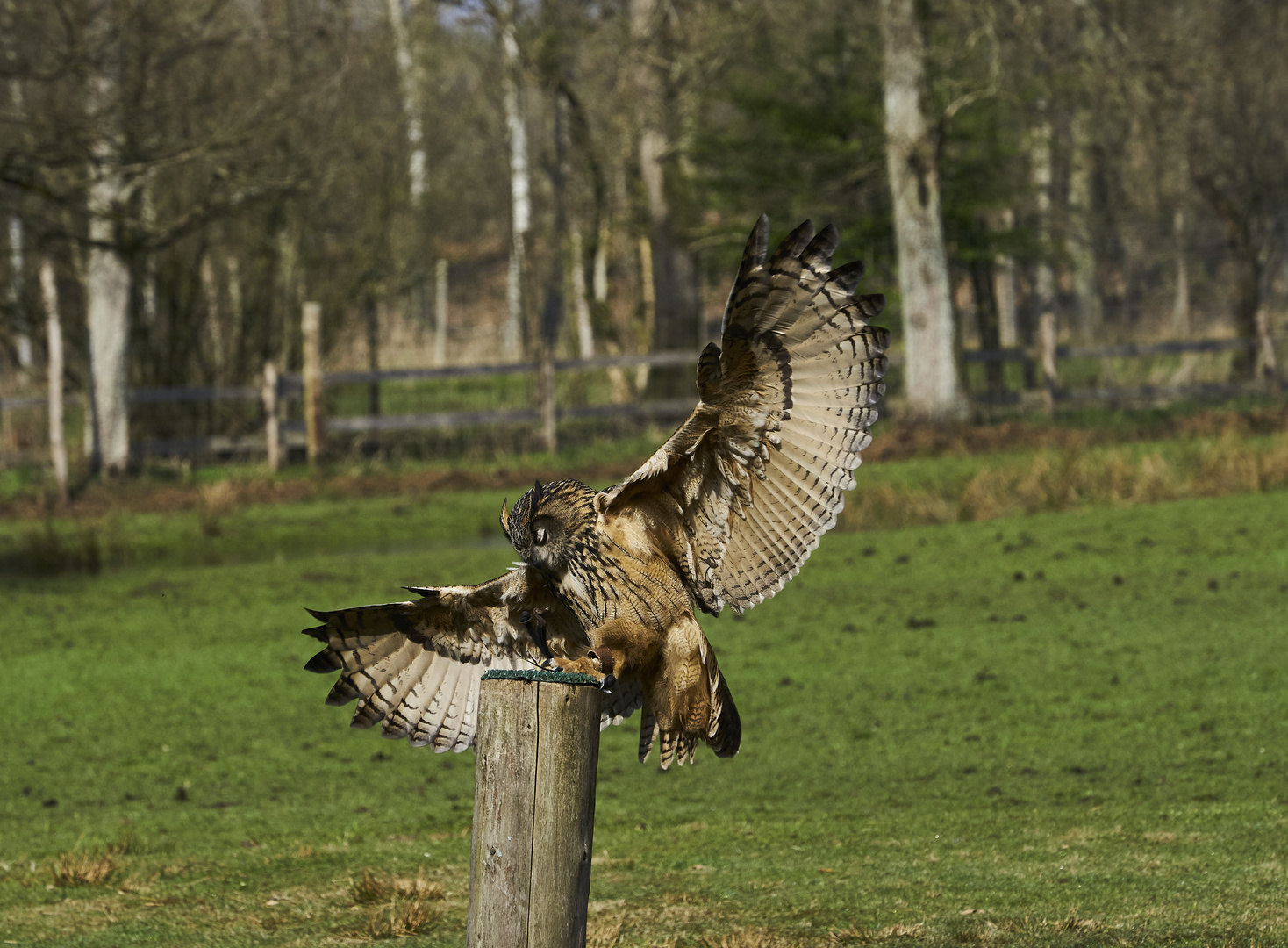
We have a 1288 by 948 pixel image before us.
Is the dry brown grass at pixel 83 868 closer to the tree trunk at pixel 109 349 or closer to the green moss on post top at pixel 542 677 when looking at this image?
the green moss on post top at pixel 542 677

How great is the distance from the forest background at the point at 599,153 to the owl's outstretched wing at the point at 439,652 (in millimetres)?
10472

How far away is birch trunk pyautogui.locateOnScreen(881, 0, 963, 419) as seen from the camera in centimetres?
1919

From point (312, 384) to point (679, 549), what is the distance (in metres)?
16.0

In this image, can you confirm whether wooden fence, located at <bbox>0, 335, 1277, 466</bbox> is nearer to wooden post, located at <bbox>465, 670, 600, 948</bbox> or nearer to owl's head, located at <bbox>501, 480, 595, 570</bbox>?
owl's head, located at <bbox>501, 480, 595, 570</bbox>

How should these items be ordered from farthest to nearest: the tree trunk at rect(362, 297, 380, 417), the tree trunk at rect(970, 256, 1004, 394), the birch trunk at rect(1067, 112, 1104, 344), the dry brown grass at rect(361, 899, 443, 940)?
the birch trunk at rect(1067, 112, 1104, 344)
the tree trunk at rect(970, 256, 1004, 394)
the tree trunk at rect(362, 297, 380, 417)
the dry brown grass at rect(361, 899, 443, 940)

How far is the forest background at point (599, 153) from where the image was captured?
16344mm

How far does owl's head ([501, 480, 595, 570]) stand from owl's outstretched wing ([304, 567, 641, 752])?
0.43 ft

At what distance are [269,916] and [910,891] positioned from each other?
2.22 m

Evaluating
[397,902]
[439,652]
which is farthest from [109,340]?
[439,652]

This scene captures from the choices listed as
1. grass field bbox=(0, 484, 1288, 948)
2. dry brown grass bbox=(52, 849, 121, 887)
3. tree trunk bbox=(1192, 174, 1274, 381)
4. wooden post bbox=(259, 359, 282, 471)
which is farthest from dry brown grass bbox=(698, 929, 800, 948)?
tree trunk bbox=(1192, 174, 1274, 381)

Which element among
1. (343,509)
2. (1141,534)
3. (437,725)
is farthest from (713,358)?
(343,509)

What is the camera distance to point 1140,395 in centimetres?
2252

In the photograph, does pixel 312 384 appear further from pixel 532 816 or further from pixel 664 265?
pixel 532 816

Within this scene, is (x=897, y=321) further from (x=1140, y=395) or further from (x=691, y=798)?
(x=691, y=798)
